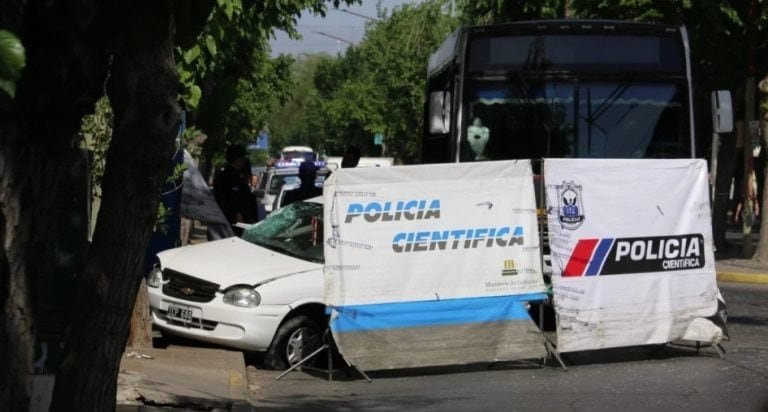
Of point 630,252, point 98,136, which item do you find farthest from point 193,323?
point 630,252

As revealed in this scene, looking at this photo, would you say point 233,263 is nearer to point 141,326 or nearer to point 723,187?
point 141,326

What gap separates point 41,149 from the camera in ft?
15.6

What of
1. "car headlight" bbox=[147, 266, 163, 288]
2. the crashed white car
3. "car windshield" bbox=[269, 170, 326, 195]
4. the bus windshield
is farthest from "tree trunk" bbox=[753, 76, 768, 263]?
"car headlight" bbox=[147, 266, 163, 288]

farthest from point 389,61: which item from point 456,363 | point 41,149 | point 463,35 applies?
point 41,149

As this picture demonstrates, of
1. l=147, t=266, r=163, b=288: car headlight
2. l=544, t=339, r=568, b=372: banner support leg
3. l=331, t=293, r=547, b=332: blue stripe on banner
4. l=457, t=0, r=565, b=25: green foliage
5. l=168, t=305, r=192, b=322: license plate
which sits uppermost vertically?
l=457, t=0, r=565, b=25: green foliage

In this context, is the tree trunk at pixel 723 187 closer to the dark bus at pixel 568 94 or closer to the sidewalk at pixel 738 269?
the sidewalk at pixel 738 269

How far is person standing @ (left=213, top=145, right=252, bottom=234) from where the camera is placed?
51.1 ft

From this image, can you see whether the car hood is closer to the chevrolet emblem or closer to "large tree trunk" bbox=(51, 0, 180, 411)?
the chevrolet emblem

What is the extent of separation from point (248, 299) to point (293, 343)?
1.84ft

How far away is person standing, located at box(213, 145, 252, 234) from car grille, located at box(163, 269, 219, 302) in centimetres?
409

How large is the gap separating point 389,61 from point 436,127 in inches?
1802

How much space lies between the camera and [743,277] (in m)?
19.5

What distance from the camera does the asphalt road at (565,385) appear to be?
923cm

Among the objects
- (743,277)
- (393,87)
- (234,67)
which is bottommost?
(743,277)
